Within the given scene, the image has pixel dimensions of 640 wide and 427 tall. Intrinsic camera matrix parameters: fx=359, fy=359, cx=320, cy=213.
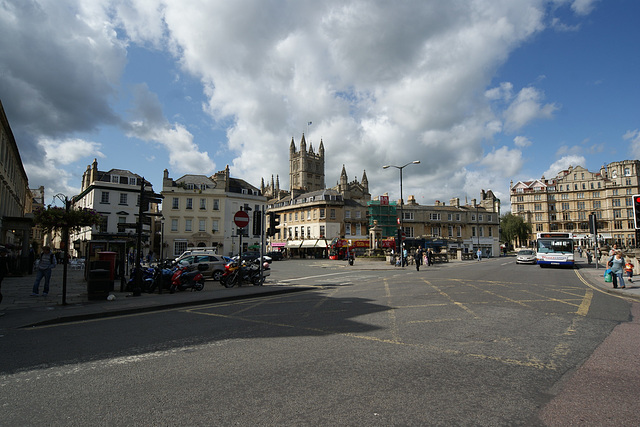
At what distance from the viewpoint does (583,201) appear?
93438 millimetres

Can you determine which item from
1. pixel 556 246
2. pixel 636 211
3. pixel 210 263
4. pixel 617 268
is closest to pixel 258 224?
pixel 210 263

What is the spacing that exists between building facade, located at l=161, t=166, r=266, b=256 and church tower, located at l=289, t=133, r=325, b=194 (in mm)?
65914

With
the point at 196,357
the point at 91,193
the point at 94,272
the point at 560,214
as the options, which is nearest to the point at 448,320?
the point at 196,357

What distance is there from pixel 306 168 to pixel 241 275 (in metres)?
109

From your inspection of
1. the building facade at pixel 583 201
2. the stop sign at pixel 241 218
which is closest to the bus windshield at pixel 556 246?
the stop sign at pixel 241 218

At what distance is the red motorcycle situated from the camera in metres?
13.4

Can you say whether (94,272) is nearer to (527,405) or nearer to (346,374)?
(346,374)

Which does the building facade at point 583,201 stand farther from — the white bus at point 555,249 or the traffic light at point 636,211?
the traffic light at point 636,211

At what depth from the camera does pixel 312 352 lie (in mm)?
5430

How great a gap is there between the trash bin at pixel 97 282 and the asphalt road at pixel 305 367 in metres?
3.35

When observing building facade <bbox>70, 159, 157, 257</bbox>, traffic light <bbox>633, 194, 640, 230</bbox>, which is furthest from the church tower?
traffic light <bbox>633, 194, 640, 230</bbox>

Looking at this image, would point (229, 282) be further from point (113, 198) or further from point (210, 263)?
point (113, 198)

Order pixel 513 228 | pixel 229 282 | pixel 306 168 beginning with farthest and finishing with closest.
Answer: pixel 306 168 → pixel 513 228 → pixel 229 282

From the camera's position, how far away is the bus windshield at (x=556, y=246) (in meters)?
26.9
